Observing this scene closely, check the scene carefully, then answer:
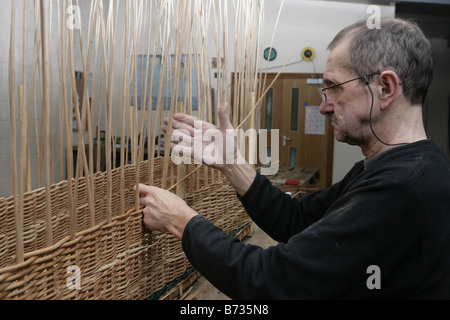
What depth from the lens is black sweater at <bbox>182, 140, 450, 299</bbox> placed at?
66 cm

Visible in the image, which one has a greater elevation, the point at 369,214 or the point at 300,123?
the point at 300,123

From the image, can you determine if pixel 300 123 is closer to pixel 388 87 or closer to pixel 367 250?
pixel 388 87

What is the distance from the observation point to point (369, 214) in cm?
66

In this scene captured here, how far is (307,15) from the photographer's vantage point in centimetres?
457

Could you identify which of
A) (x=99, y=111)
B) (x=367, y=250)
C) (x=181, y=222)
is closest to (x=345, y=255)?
(x=367, y=250)

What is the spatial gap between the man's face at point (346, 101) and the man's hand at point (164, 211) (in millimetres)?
386

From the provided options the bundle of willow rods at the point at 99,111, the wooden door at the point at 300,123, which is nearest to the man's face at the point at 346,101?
the bundle of willow rods at the point at 99,111

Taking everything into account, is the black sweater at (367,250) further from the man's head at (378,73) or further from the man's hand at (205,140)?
the man's hand at (205,140)

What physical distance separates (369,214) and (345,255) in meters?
0.08

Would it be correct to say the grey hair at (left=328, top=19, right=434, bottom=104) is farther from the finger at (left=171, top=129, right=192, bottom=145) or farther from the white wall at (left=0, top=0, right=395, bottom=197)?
the white wall at (left=0, top=0, right=395, bottom=197)

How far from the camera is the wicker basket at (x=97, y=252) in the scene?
1.94 ft

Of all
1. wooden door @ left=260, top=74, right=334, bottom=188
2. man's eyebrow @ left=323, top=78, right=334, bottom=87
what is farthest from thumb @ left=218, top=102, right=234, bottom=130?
wooden door @ left=260, top=74, right=334, bottom=188

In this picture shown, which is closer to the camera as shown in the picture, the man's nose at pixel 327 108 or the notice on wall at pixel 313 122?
the man's nose at pixel 327 108

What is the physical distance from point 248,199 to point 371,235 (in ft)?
1.33
